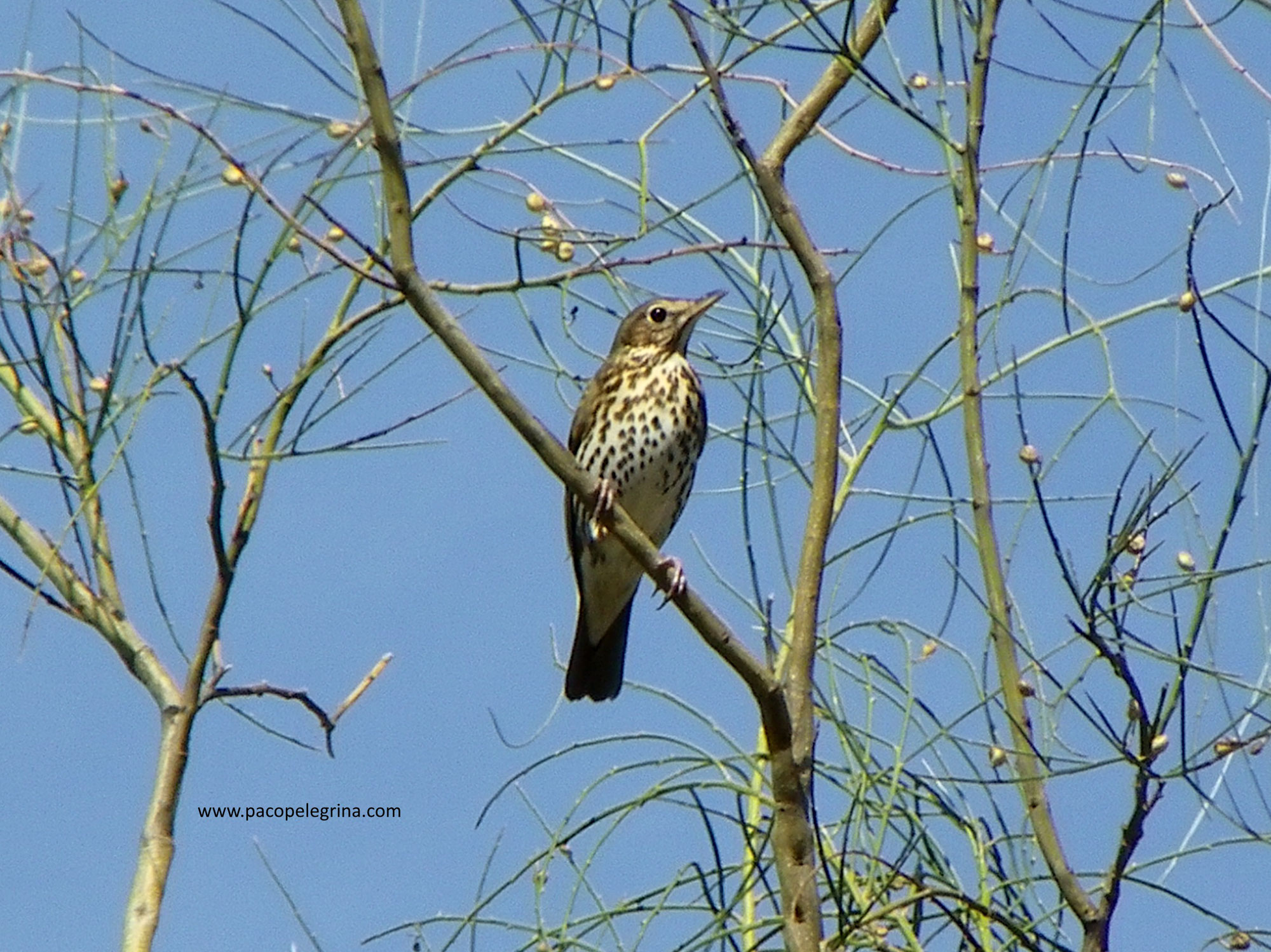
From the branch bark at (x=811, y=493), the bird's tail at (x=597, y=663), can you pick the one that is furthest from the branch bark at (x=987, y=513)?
the bird's tail at (x=597, y=663)

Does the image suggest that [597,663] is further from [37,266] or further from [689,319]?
[37,266]

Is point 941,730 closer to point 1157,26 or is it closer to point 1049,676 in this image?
point 1049,676

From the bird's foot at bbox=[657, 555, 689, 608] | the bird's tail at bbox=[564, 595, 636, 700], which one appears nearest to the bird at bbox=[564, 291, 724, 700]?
→ the bird's tail at bbox=[564, 595, 636, 700]

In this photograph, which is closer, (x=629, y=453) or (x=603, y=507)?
(x=603, y=507)

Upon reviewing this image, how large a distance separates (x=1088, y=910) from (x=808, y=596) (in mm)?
821

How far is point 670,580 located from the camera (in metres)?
4.42

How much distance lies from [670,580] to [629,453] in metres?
2.94

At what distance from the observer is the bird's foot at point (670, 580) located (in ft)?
13.6

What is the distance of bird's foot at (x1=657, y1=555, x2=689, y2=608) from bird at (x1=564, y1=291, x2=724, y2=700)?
2.46m

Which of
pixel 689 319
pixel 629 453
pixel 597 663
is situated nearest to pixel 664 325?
pixel 689 319

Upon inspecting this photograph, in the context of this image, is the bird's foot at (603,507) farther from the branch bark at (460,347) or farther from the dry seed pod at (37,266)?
the dry seed pod at (37,266)

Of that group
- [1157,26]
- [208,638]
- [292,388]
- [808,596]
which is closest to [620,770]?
[808,596]

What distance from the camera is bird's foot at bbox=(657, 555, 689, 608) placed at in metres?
4.14

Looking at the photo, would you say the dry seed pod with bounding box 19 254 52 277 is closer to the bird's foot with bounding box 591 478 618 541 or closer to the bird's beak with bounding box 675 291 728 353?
the bird's foot with bounding box 591 478 618 541
